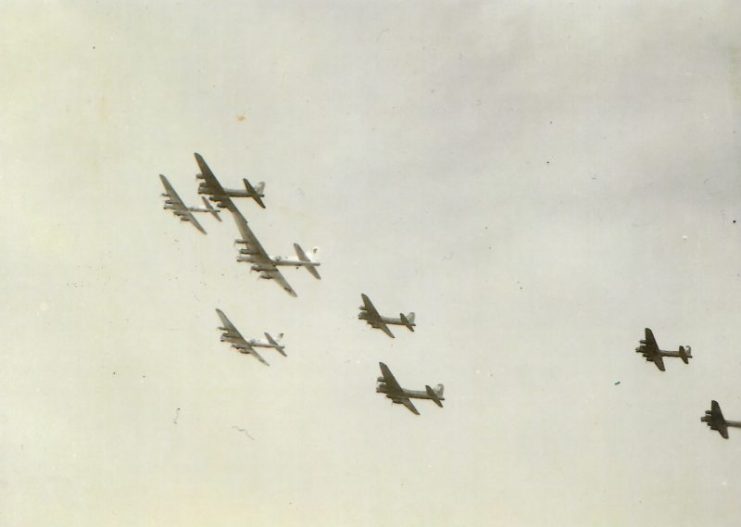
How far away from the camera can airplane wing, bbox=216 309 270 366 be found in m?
92.2

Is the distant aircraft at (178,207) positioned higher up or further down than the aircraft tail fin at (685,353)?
further down

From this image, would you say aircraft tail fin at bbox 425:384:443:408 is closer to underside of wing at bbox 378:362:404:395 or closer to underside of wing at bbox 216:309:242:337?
underside of wing at bbox 378:362:404:395

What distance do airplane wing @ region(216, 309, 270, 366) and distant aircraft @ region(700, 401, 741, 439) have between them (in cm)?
4259

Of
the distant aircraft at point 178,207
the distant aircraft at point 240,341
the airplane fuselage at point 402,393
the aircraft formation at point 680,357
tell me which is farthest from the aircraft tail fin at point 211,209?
the aircraft formation at point 680,357

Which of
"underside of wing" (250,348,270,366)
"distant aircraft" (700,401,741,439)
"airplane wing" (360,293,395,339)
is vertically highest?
"distant aircraft" (700,401,741,439)

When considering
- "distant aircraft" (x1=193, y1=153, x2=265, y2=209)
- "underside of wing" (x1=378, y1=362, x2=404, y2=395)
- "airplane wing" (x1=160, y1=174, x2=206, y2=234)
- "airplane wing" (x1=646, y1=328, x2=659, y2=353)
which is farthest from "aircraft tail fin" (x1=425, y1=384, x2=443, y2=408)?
"airplane wing" (x1=160, y1=174, x2=206, y2=234)

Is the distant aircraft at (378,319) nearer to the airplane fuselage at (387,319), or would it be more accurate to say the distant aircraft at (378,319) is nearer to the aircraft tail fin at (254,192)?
the airplane fuselage at (387,319)

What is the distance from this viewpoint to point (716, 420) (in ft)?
258

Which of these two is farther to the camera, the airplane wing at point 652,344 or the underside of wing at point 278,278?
the underside of wing at point 278,278

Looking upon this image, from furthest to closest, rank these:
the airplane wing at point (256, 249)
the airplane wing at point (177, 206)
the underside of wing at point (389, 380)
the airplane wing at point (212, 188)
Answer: the underside of wing at point (389, 380) < the airplane wing at point (177, 206) < the airplane wing at point (256, 249) < the airplane wing at point (212, 188)

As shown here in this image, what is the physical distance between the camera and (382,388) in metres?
86.8

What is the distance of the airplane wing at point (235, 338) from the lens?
3632 inches

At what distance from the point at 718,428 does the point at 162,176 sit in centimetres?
5422

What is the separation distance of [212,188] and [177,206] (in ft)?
25.8
